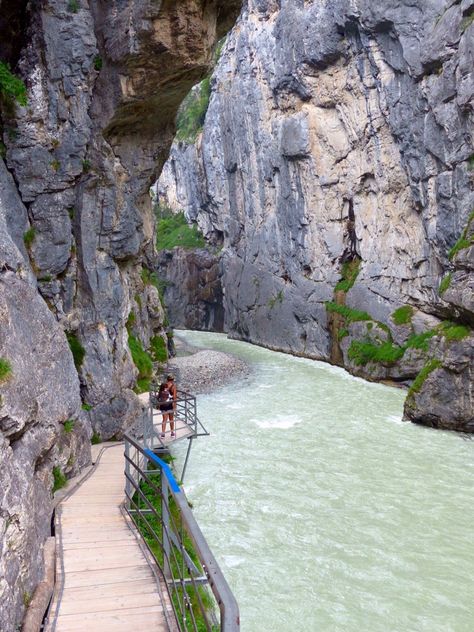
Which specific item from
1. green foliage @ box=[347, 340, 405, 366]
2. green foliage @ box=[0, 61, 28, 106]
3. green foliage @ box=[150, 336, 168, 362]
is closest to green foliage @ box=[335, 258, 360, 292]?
green foliage @ box=[347, 340, 405, 366]

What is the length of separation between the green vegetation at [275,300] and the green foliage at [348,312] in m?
6.79

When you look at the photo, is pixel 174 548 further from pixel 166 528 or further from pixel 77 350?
pixel 77 350

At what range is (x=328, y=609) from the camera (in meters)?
8.81

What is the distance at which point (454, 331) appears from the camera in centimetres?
1981

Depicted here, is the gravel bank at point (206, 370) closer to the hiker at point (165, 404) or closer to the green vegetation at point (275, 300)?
the green vegetation at point (275, 300)

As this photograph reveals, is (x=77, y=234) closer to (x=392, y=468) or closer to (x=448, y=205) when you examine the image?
(x=392, y=468)

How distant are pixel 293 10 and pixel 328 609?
40252 millimetres

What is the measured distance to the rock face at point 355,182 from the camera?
2525cm

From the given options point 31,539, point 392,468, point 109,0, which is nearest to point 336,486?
point 392,468

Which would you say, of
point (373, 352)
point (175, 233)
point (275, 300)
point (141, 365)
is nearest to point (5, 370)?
point (141, 365)

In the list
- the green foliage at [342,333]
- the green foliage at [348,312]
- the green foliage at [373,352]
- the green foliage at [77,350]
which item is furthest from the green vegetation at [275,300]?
the green foliage at [77,350]

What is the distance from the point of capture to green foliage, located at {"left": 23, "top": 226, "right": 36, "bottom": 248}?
15297 millimetres

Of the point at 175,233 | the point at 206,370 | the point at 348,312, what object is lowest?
the point at 206,370

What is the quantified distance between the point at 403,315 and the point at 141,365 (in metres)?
16.4
